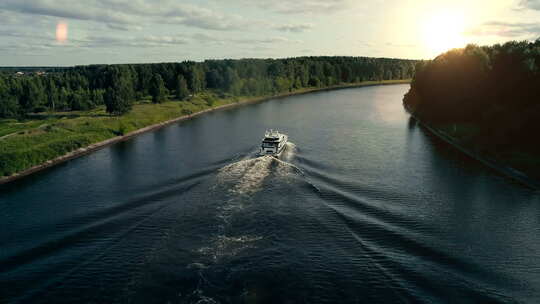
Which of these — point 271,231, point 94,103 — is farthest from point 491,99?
point 94,103

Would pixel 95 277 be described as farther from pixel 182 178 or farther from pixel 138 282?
pixel 182 178

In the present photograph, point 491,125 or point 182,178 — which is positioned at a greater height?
point 491,125

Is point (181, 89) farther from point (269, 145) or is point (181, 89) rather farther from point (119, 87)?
point (269, 145)

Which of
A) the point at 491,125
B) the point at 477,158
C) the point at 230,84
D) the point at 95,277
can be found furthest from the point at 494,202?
the point at 230,84

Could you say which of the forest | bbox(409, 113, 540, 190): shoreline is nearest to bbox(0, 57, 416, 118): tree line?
the forest

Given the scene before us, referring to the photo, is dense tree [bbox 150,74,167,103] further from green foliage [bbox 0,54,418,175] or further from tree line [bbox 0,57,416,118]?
green foliage [bbox 0,54,418,175]

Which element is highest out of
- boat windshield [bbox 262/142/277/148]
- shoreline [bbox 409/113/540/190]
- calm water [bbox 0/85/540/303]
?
boat windshield [bbox 262/142/277/148]

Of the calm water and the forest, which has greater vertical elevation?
the forest
